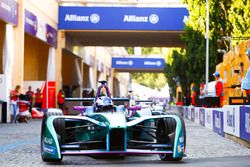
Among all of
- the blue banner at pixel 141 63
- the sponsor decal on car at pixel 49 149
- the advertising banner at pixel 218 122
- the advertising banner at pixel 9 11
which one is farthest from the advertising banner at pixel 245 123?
the blue banner at pixel 141 63

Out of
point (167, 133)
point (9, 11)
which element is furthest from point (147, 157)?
point (9, 11)

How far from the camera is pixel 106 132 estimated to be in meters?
8.53

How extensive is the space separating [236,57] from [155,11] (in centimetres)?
1355

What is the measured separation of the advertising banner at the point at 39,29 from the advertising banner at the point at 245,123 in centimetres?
1602

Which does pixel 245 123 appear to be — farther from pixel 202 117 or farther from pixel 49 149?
pixel 202 117

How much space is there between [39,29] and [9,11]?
5.70 m

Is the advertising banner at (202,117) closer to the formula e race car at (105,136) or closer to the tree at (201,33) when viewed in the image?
the tree at (201,33)

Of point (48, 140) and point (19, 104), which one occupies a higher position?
point (19, 104)

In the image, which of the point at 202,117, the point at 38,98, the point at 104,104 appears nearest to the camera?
the point at 104,104

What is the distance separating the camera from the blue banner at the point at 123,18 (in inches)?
1336

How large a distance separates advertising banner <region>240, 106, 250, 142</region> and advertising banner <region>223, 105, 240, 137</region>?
1.02 ft

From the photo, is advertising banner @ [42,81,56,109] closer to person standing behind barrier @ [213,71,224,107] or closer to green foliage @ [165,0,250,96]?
green foliage @ [165,0,250,96]

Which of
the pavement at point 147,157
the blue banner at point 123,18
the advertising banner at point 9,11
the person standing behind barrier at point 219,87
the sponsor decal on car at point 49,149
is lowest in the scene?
the pavement at point 147,157

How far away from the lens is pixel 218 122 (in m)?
17.1
